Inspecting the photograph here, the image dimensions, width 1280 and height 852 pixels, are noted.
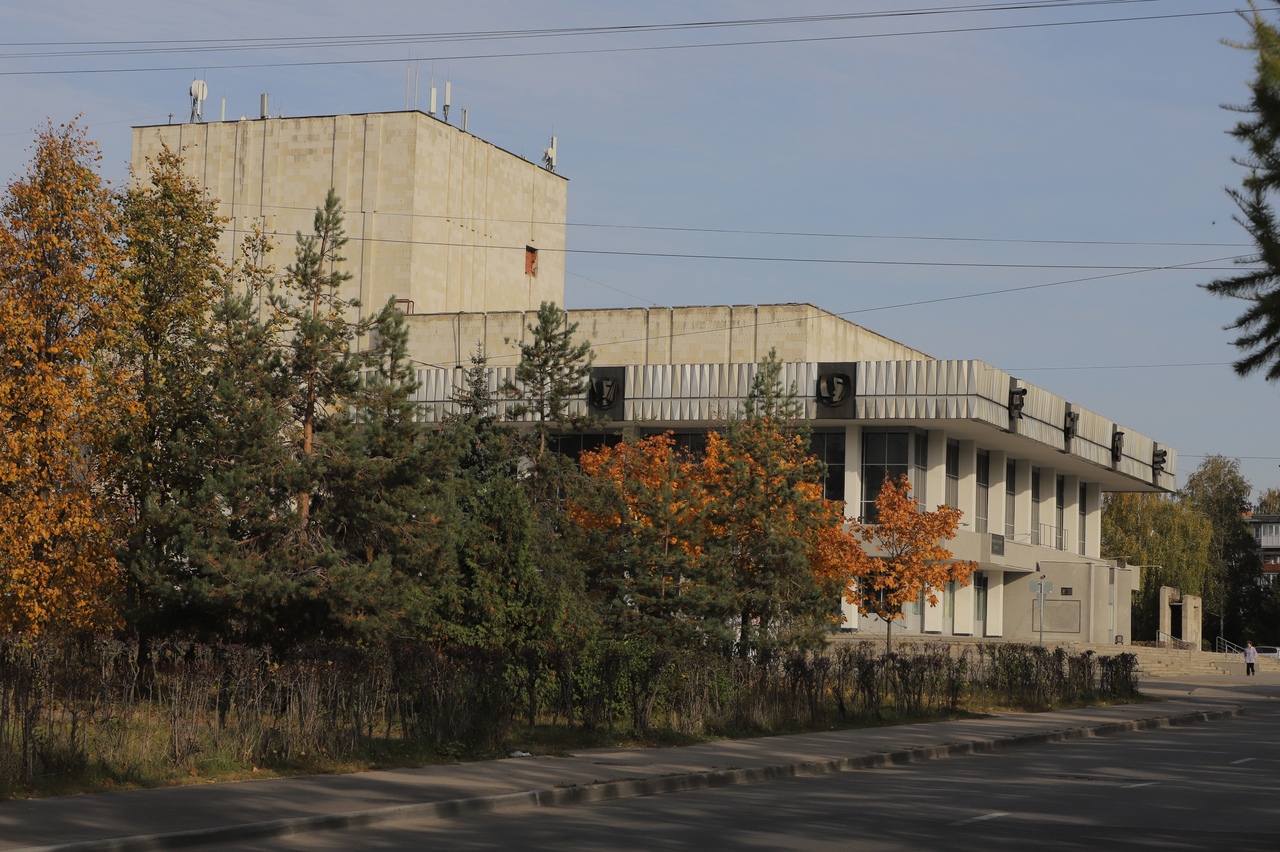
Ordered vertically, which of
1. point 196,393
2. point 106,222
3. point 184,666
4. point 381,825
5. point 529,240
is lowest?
point 381,825

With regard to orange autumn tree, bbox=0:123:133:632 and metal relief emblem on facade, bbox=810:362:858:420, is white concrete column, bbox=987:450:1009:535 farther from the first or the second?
A: orange autumn tree, bbox=0:123:133:632

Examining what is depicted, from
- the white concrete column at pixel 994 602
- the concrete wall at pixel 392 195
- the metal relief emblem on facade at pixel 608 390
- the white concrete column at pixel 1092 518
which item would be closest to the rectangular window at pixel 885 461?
the white concrete column at pixel 994 602

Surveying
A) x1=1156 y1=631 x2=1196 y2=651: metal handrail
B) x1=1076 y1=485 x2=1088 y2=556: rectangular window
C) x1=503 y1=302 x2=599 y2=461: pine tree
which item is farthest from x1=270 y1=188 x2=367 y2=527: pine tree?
x1=1156 y1=631 x2=1196 y2=651: metal handrail

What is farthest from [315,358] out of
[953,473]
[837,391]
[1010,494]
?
[1010,494]

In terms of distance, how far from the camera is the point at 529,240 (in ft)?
269

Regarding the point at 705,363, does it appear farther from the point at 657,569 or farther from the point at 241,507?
the point at 241,507

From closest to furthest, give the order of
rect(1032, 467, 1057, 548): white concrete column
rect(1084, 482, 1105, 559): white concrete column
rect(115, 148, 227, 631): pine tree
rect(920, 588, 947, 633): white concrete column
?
rect(115, 148, 227, 631): pine tree, rect(920, 588, 947, 633): white concrete column, rect(1032, 467, 1057, 548): white concrete column, rect(1084, 482, 1105, 559): white concrete column

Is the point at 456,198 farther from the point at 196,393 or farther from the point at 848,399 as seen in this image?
the point at 196,393

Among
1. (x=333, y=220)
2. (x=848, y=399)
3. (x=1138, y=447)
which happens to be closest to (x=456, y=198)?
(x=848, y=399)

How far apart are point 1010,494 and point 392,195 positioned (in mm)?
33360

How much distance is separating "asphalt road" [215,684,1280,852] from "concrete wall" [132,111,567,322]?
57710 millimetres

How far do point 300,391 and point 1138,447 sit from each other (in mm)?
58047

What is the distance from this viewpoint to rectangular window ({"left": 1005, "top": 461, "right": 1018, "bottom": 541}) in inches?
2640

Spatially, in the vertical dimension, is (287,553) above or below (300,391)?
below
